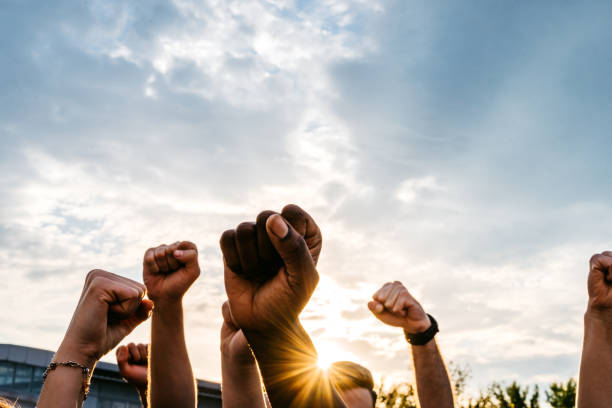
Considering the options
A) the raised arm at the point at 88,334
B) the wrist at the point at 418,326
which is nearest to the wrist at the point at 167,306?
the raised arm at the point at 88,334

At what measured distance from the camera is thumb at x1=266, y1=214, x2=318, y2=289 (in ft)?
5.43

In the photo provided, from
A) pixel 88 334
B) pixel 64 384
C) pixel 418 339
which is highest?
pixel 418 339

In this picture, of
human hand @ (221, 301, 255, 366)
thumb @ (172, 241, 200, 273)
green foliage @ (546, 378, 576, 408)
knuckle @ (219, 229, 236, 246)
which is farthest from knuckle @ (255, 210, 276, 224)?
green foliage @ (546, 378, 576, 408)

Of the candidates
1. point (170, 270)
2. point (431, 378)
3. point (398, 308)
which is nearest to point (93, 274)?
point (170, 270)

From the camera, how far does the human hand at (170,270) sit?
267cm

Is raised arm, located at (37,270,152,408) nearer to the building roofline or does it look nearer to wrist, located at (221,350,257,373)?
wrist, located at (221,350,257,373)

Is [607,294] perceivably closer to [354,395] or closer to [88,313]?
[354,395]

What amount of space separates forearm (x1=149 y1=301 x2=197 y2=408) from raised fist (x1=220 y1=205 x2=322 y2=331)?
3.10ft

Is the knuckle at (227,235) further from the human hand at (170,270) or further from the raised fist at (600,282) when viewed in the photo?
the raised fist at (600,282)

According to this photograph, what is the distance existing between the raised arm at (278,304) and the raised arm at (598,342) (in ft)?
5.11

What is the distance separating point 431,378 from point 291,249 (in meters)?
1.82

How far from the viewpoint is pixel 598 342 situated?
9.15ft

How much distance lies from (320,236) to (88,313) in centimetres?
124

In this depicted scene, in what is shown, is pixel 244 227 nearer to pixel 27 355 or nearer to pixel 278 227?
pixel 278 227
